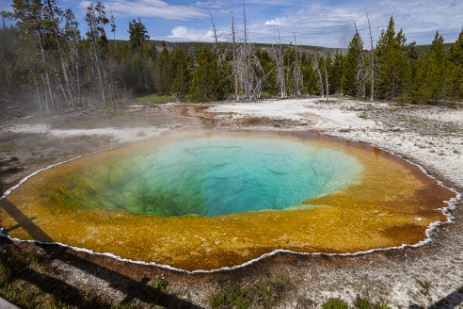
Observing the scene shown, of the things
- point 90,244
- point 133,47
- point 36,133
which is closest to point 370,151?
point 90,244

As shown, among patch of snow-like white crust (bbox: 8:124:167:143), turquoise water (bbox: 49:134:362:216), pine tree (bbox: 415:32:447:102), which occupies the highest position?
pine tree (bbox: 415:32:447:102)

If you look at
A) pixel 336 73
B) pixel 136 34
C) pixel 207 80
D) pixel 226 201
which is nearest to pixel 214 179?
pixel 226 201

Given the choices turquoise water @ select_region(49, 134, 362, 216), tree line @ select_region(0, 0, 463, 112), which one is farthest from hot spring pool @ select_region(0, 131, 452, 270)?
tree line @ select_region(0, 0, 463, 112)

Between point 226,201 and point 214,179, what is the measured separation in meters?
1.75

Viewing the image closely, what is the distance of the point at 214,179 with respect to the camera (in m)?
11.2

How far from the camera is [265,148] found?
13820mm

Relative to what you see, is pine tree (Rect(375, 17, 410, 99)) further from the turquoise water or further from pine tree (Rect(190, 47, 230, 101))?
the turquoise water

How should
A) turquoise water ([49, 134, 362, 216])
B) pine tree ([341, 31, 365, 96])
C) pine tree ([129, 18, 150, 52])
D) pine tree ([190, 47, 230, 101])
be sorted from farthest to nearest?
1. pine tree ([129, 18, 150, 52])
2. pine tree ([341, 31, 365, 96])
3. pine tree ([190, 47, 230, 101])
4. turquoise water ([49, 134, 362, 216])

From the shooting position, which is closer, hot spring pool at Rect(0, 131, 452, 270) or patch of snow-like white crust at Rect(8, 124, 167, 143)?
hot spring pool at Rect(0, 131, 452, 270)

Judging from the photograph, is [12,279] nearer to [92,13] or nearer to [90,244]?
[90,244]

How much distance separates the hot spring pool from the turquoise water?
0.12 feet

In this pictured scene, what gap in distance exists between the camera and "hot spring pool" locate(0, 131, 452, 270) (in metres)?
6.01

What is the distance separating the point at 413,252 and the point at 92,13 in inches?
1193

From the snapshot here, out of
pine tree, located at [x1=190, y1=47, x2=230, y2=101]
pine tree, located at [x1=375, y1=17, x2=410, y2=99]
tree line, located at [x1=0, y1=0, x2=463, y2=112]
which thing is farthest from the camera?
pine tree, located at [x1=190, y1=47, x2=230, y2=101]
